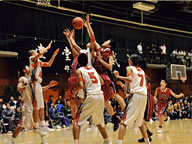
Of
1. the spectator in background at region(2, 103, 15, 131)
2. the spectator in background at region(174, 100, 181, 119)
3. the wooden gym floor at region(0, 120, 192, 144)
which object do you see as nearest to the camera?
the wooden gym floor at region(0, 120, 192, 144)

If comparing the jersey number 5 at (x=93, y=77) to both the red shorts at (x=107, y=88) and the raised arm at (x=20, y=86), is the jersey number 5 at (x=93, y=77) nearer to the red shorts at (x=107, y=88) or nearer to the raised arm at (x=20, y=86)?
the red shorts at (x=107, y=88)

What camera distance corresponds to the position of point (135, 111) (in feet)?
17.7

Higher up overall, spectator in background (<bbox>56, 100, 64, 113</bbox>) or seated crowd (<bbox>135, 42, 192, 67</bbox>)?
seated crowd (<bbox>135, 42, 192, 67</bbox>)

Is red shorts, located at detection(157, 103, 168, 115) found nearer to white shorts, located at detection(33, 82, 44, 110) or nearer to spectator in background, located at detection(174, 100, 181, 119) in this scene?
white shorts, located at detection(33, 82, 44, 110)

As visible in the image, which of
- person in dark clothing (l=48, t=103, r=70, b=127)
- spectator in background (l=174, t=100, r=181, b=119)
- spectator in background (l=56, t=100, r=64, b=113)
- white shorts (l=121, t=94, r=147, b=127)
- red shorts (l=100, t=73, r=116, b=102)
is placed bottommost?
spectator in background (l=174, t=100, r=181, b=119)

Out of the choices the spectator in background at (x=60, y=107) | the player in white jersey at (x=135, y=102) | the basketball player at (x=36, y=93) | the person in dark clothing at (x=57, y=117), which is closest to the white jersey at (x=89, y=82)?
the player in white jersey at (x=135, y=102)

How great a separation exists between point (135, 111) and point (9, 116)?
781 centimetres

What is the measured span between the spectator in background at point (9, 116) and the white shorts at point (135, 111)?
753 cm

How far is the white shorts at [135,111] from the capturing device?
5.38 m

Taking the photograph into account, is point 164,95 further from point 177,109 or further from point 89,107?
point 177,109

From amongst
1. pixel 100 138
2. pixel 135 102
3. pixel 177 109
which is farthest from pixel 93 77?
pixel 177 109

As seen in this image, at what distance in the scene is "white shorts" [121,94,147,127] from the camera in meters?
5.38

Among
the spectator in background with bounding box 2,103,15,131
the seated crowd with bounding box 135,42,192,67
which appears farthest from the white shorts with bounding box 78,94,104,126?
the seated crowd with bounding box 135,42,192,67

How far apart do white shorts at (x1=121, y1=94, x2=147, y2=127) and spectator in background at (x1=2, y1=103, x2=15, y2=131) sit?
7.53m
